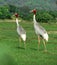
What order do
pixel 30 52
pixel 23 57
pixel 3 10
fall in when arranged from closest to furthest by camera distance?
pixel 23 57, pixel 30 52, pixel 3 10

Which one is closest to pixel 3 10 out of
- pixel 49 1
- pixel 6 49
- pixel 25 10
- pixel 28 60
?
pixel 25 10

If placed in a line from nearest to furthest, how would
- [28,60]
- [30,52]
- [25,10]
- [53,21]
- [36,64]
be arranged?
[36,64] → [28,60] → [30,52] → [53,21] → [25,10]

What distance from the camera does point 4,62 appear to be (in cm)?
117

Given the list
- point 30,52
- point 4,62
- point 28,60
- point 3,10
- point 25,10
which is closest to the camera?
point 4,62

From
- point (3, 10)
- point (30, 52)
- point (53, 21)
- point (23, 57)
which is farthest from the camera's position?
point (3, 10)

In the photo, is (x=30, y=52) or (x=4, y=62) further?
(x=30, y=52)

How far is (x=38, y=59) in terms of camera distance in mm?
8492

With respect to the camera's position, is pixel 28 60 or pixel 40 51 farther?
pixel 40 51

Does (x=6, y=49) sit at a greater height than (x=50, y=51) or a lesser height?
greater

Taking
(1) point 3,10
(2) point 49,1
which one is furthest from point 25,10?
(2) point 49,1

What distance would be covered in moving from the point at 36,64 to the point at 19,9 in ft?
90.7

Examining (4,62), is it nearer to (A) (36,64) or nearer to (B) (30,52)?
(A) (36,64)

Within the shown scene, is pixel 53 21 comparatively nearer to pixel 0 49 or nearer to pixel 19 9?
pixel 19 9

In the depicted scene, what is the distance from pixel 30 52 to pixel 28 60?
1552mm
